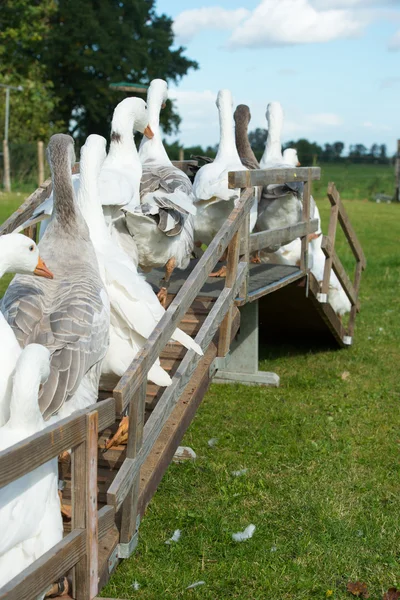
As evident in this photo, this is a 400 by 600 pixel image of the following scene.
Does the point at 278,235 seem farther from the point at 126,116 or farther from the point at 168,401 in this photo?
the point at 168,401

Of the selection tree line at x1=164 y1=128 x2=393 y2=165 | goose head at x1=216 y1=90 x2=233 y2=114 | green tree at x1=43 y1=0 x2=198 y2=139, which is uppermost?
green tree at x1=43 y1=0 x2=198 y2=139

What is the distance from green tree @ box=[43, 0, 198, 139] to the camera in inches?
1495

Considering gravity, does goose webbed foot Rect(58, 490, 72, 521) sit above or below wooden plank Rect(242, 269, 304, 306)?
below

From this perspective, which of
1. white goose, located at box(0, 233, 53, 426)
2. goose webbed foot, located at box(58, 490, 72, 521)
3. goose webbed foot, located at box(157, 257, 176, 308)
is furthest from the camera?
goose webbed foot, located at box(157, 257, 176, 308)

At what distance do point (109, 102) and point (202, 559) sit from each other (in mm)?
35868

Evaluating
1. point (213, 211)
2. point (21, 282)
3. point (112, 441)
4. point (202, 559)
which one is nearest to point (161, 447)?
point (112, 441)

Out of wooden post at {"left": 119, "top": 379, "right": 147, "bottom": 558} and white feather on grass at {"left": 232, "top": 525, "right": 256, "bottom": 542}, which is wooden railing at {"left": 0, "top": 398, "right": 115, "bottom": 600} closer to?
wooden post at {"left": 119, "top": 379, "right": 147, "bottom": 558}

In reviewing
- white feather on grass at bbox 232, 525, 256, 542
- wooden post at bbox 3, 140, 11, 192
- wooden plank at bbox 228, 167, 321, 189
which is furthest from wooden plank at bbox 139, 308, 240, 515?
wooden post at bbox 3, 140, 11, 192

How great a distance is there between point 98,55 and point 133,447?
121 ft

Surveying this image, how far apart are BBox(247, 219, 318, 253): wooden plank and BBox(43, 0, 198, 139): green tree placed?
31381 mm

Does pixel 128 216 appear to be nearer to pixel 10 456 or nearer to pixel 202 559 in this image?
pixel 202 559

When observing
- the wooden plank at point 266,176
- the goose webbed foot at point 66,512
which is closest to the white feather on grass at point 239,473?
the goose webbed foot at point 66,512

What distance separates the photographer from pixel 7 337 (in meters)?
3.62

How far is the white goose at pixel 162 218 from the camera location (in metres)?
5.91
